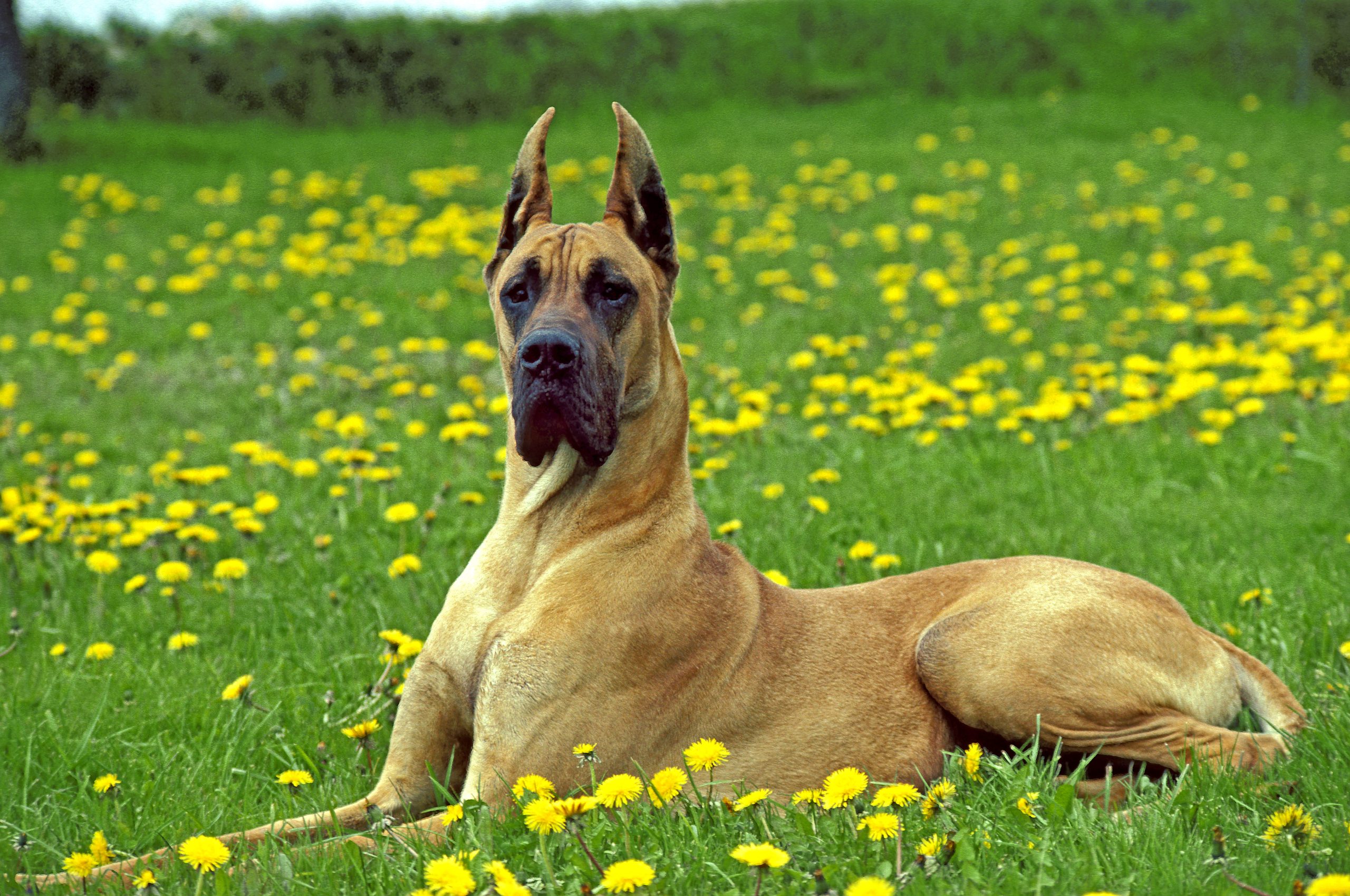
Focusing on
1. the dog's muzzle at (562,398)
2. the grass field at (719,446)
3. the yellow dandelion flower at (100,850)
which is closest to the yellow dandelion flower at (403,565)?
the grass field at (719,446)

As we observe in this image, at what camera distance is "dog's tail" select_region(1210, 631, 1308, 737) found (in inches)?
139

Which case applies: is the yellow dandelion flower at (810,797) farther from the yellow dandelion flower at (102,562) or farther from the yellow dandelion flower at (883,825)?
the yellow dandelion flower at (102,562)

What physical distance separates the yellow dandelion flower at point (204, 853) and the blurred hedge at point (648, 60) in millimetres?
17404

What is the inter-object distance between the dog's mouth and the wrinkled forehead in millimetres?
341

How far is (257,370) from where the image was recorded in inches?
344

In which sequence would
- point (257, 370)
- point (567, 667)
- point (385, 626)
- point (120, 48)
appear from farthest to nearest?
point (120, 48) → point (257, 370) → point (385, 626) → point (567, 667)

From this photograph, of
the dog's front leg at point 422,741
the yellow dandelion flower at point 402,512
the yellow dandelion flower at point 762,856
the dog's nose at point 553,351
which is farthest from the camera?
the yellow dandelion flower at point 402,512

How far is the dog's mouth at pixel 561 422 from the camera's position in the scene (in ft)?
10.2

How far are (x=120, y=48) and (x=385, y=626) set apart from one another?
17844 millimetres

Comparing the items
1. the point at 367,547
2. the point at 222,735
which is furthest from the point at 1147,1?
the point at 222,735

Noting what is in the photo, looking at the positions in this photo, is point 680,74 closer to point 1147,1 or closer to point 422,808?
point 1147,1

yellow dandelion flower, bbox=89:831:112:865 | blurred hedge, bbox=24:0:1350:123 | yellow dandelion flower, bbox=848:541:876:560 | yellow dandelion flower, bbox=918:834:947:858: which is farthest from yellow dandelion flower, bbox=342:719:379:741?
blurred hedge, bbox=24:0:1350:123

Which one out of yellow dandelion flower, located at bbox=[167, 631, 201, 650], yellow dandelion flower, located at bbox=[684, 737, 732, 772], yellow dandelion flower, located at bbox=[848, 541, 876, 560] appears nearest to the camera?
yellow dandelion flower, located at bbox=[684, 737, 732, 772]

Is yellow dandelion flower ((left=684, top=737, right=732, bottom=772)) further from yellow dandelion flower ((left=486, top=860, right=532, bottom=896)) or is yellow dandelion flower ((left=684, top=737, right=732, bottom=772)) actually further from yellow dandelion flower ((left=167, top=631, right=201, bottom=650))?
yellow dandelion flower ((left=167, top=631, right=201, bottom=650))
